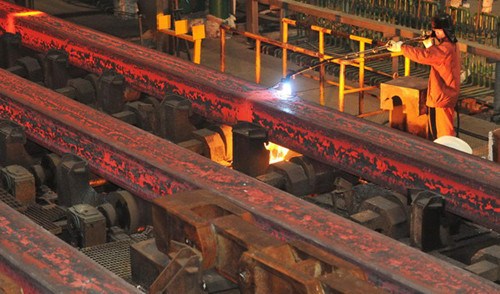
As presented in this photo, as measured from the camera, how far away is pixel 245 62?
41.4 feet

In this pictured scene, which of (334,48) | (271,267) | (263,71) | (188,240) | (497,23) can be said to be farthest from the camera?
(334,48)

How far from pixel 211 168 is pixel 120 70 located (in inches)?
101

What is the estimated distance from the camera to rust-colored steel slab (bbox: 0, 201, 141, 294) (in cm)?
482

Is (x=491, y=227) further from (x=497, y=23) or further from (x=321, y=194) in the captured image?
(x=497, y=23)

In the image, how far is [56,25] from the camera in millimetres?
9422

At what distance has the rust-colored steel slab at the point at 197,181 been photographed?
494 centimetres

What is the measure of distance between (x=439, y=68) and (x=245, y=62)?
373 centimetres

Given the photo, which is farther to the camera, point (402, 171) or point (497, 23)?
point (497, 23)

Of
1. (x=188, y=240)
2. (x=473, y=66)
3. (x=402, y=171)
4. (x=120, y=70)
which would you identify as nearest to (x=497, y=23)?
(x=473, y=66)

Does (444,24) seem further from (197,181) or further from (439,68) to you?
(197,181)

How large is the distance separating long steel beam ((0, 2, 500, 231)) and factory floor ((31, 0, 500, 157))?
2.80 meters

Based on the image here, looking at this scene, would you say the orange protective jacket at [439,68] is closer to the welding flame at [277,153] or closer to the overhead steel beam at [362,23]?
the overhead steel beam at [362,23]

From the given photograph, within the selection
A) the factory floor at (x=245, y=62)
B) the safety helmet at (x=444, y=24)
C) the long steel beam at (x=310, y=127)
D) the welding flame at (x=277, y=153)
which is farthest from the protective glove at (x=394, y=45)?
the welding flame at (x=277, y=153)

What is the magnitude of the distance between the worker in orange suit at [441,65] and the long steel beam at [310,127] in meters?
1.94
